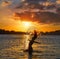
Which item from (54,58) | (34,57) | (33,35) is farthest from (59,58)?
(33,35)

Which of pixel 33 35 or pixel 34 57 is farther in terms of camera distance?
pixel 33 35

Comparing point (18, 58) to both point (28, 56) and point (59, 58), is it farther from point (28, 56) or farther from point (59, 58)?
point (59, 58)

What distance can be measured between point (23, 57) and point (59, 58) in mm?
5364

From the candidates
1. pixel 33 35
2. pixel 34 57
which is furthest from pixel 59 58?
pixel 33 35

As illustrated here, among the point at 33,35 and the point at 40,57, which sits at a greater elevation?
the point at 33,35

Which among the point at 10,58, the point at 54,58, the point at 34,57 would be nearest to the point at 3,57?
the point at 10,58

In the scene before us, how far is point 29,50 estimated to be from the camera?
4659cm

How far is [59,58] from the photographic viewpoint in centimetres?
4056

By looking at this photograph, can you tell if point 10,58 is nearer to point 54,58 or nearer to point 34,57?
point 34,57

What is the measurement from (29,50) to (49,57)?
5464 mm

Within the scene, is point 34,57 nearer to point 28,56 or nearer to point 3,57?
point 28,56

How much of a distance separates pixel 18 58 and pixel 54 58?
5.18 metres

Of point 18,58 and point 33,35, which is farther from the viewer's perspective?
point 33,35

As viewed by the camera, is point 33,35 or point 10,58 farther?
point 33,35
